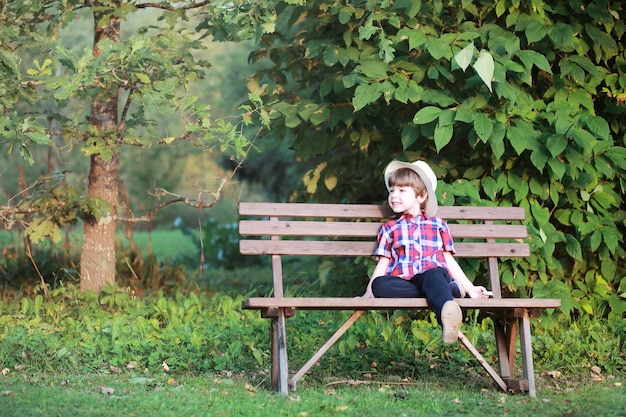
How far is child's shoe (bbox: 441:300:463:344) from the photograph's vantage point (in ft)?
13.0

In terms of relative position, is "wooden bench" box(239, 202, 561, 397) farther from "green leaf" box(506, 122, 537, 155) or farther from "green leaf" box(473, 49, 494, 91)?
"green leaf" box(473, 49, 494, 91)

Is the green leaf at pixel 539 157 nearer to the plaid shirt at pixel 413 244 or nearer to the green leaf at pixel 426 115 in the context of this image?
the green leaf at pixel 426 115

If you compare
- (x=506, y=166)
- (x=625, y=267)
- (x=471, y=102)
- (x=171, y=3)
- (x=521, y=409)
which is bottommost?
(x=521, y=409)

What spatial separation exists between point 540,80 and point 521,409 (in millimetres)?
2735

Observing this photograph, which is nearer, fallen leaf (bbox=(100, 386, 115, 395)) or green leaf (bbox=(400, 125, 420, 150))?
fallen leaf (bbox=(100, 386, 115, 395))

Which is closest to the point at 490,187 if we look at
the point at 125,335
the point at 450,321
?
the point at 450,321

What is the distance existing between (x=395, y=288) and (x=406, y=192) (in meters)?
0.56

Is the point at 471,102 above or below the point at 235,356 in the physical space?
above

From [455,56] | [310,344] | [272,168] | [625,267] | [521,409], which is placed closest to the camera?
[521,409]

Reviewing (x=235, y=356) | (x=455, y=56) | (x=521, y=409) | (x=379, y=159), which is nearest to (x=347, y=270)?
(x=379, y=159)

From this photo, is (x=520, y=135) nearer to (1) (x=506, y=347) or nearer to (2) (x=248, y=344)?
(1) (x=506, y=347)

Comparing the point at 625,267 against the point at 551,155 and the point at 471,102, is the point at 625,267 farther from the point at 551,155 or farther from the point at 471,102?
the point at 471,102

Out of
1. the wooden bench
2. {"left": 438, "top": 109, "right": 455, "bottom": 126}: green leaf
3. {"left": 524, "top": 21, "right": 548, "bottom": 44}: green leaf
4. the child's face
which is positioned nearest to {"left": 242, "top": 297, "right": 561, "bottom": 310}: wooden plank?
the wooden bench

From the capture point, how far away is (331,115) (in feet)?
19.2
